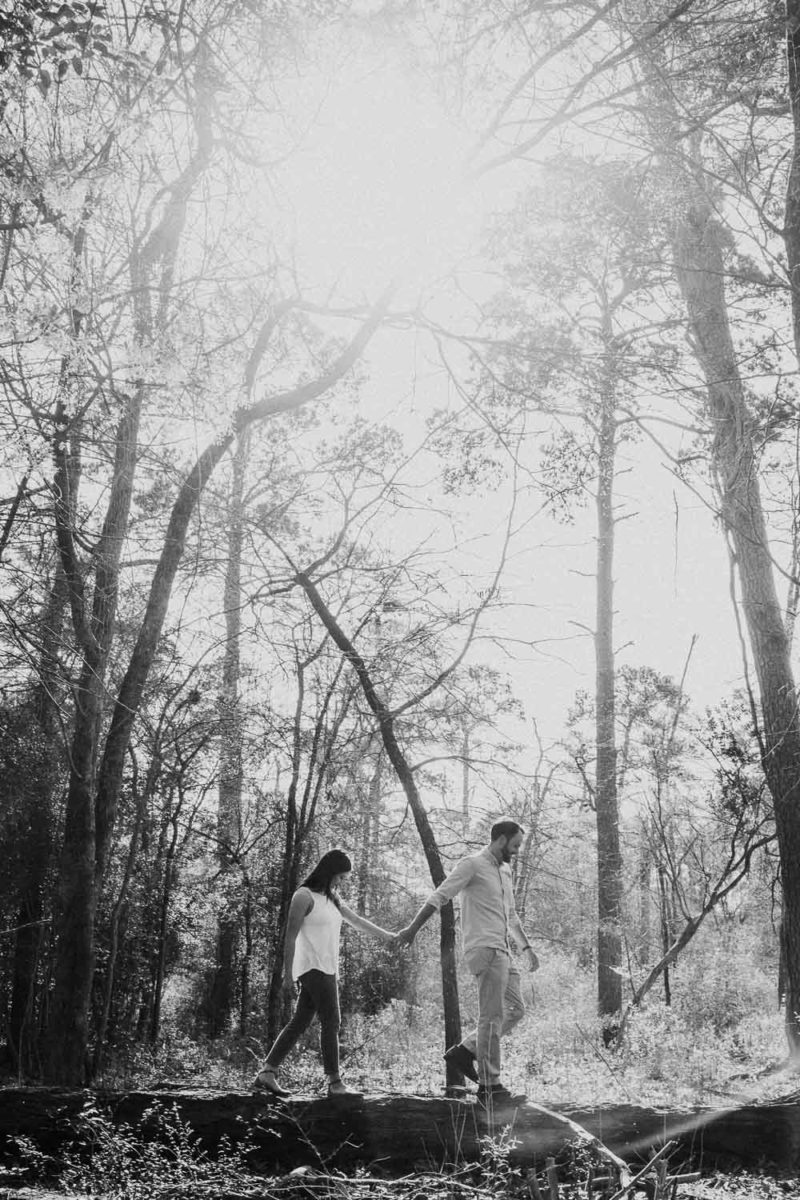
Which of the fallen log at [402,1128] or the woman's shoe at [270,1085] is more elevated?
the woman's shoe at [270,1085]

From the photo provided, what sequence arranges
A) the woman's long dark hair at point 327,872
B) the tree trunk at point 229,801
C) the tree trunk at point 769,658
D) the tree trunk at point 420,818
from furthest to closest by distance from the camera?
the tree trunk at point 229,801, the tree trunk at point 420,818, the tree trunk at point 769,658, the woman's long dark hair at point 327,872

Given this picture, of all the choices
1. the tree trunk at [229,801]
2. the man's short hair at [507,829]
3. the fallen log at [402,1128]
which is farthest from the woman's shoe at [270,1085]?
the tree trunk at [229,801]

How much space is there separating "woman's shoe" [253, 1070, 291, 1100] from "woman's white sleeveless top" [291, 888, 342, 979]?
0.58m

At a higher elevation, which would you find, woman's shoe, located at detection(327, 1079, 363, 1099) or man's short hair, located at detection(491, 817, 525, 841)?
man's short hair, located at detection(491, 817, 525, 841)

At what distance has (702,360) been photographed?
5949 mm

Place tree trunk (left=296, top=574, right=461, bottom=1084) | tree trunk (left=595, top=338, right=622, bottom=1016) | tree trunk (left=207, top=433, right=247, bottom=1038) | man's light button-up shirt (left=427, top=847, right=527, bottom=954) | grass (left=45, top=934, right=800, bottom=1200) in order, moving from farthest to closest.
Answer: 1. tree trunk (left=595, top=338, right=622, bottom=1016)
2. tree trunk (left=207, top=433, right=247, bottom=1038)
3. tree trunk (left=296, top=574, right=461, bottom=1084)
4. man's light button-up shirt (left=427, top=847, right=527, bottom=954)
5. grass (left=45, top=934, right=800, bottom=1200)

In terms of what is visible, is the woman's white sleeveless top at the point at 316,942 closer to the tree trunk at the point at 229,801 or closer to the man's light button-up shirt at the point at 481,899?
the man's light button-up shirt at the point at 481,899

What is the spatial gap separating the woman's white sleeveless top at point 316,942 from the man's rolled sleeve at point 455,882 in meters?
0.66

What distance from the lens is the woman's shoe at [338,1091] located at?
499 centimetres

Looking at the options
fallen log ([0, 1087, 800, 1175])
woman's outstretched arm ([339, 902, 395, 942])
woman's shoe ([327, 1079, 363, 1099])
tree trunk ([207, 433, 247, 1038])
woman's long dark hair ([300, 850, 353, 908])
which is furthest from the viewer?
tree trunk ([207, 433, 247, 1038])

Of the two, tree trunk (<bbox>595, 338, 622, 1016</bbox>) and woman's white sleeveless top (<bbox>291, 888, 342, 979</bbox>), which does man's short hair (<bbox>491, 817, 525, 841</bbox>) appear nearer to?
woman's white sleeveless top (<bbox>291, 888, 342, 979</bbox>)

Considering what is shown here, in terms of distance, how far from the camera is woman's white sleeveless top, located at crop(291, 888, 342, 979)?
5250mm

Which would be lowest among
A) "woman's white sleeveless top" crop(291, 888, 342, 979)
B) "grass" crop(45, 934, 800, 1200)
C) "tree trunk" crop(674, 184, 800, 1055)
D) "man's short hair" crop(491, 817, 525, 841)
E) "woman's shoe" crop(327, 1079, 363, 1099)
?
"grass" crop(45, 934, 800, 1200)

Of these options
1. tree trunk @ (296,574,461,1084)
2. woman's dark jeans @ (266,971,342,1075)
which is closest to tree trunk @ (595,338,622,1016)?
tree trunk @ (296,574,461,1084)
